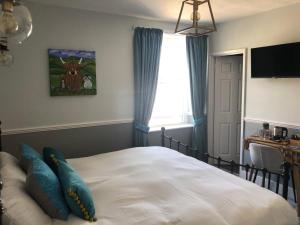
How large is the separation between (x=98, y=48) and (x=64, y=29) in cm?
54

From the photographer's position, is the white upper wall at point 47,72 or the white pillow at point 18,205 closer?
the white pillow at point 18,205

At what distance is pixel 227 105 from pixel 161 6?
2.37 metres

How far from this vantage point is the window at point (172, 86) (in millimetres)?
4621

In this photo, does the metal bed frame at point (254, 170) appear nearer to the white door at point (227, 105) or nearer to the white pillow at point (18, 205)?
the white door at point (227, 105)

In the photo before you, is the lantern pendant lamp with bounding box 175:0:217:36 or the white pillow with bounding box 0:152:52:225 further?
the lantern pendant lamp with bounding box 175:0:217:36

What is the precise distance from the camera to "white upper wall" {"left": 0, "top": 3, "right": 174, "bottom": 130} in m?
3.39

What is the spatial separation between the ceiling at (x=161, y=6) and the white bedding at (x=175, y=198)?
6.90ft

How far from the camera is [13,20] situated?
1175 millimetres

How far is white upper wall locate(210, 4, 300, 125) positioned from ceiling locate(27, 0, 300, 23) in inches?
6.3

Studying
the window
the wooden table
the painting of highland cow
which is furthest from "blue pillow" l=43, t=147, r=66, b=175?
the wooden table

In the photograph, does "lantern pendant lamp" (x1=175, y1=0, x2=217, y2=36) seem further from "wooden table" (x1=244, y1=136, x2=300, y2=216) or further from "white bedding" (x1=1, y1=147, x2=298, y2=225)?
"wooden table" (x1=244, y1=136, x2=300, y2=216)

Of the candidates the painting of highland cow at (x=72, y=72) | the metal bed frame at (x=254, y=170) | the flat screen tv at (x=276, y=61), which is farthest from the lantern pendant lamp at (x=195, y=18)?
the painting of highland cow at (x=72, y=72)

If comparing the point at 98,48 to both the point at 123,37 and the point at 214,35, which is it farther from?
the point at 214,35

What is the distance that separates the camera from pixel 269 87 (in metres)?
3.89
